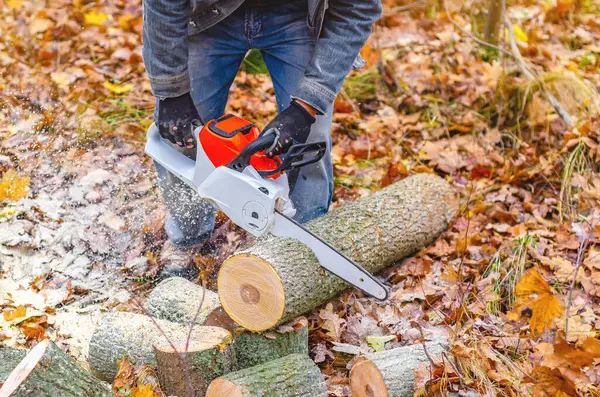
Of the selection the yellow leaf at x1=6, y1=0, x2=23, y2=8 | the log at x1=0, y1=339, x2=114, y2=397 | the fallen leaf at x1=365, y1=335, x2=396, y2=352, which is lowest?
the yellow leaf at x1=6, y1=0, x2=23, y2=8

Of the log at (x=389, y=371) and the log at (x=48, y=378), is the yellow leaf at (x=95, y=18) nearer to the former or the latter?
the log at (x=48, y=378)

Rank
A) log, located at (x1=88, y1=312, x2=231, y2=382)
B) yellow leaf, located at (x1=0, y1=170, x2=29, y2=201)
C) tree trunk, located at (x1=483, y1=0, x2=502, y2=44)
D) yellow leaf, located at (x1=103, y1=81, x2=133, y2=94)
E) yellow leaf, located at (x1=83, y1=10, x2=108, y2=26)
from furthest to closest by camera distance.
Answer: yellow leaf, located at (x1=83, y1=10, x2=108, y2=26) < tree trunk, located at (x1=483, y1=0, x2=502, y2=44) < yellow leaf, located at (x1=103, y1=81, x2=133, y2=94) < yellow leaf, located at (x1=0, y1=170, x2=29, y2=201) < log, located at (x1=88, y1=312, x2=231, y2=382)

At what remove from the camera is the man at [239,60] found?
2984 millimetres

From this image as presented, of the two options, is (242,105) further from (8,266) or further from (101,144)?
(8,266)

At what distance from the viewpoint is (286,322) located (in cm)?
270

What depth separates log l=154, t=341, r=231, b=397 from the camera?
8.00 ft

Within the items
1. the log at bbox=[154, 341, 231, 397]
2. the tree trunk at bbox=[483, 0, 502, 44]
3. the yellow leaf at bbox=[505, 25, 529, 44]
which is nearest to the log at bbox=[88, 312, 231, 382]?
the log at bbox=[154, 341, 231, 397]

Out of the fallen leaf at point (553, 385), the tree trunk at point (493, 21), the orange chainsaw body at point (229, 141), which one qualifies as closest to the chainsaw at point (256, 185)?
the orange chainsaw body at point (229, 141)

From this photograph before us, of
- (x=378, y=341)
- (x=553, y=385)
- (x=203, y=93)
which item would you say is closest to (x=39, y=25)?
(x=203, y=93)

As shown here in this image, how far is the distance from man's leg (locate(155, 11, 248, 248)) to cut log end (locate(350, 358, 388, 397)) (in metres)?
1.44

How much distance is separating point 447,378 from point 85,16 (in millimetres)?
5357

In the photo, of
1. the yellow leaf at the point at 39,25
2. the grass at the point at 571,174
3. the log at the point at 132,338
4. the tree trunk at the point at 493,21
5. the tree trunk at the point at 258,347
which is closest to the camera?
the log at the point at 132,338

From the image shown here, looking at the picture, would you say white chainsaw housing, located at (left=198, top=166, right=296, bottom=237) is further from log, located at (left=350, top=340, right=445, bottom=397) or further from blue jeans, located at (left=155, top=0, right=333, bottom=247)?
log, located at (left=350, top=340, right=445, bottom=397)

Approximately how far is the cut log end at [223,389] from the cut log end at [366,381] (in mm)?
468
